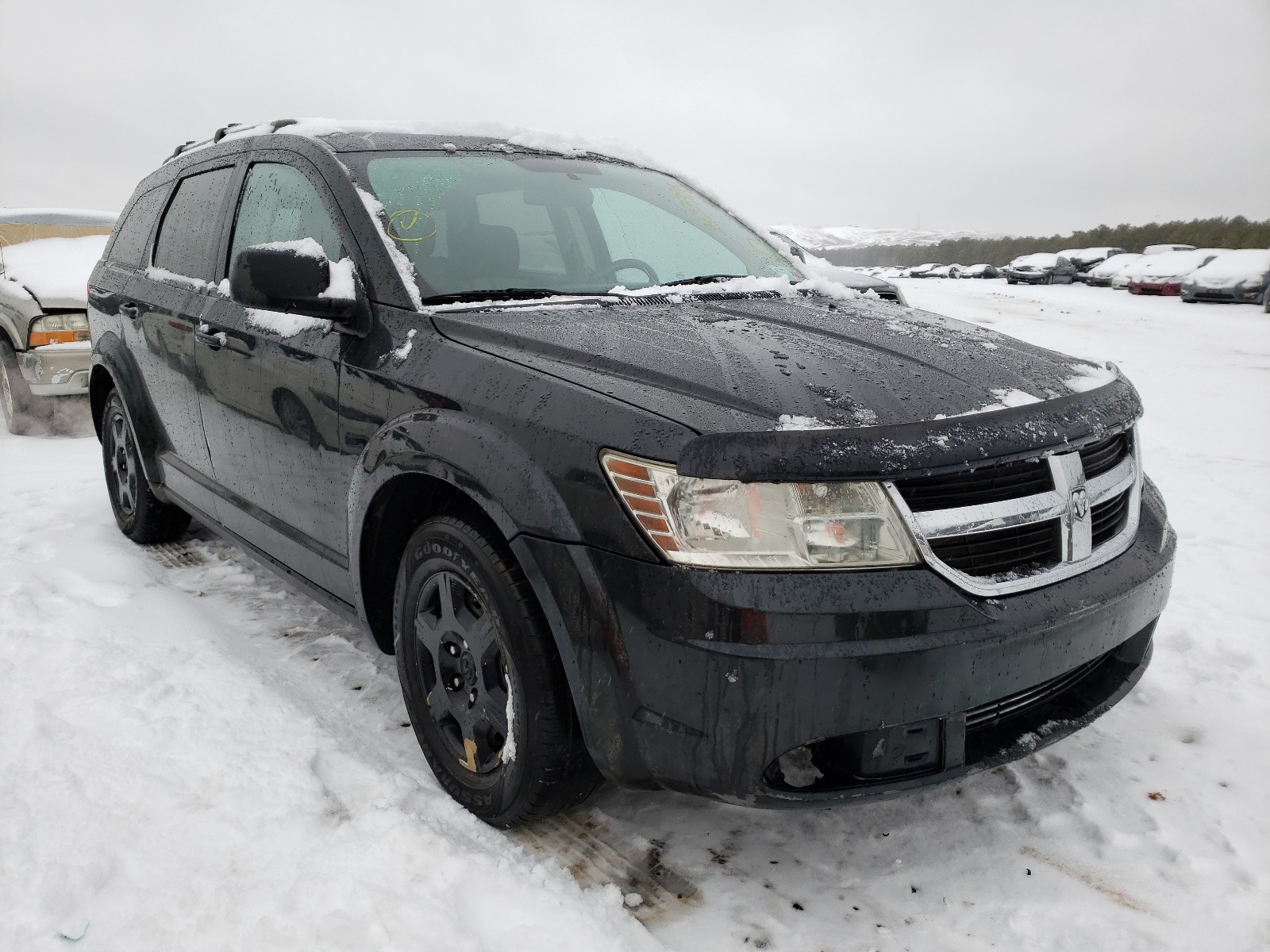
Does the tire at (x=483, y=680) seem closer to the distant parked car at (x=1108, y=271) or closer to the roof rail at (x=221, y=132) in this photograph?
the roof rail at (x=221, y=132)

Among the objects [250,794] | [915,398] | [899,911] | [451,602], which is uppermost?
[915,398]

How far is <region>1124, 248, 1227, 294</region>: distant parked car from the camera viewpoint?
24.2 metres

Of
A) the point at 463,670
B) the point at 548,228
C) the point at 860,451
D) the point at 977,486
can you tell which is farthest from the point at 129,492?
the point at 977,486

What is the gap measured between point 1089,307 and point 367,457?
820 inches

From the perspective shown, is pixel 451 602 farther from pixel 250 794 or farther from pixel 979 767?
pixel 979 767

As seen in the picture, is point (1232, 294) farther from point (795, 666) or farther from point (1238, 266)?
point (795, 666)

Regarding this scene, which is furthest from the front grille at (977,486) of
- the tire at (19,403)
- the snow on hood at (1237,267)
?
the snow on hood at (1237,267)

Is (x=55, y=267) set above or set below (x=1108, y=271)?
above

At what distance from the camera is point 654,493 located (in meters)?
1.73

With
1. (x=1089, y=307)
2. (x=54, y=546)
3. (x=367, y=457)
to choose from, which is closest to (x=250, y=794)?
(x=367, y=457)

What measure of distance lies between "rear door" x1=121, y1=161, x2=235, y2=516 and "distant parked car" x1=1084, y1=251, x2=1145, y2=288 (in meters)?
29.2

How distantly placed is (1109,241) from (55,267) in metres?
52.1

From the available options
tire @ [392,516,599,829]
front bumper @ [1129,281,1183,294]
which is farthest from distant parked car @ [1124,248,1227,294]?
tire @ [392,516,599,829]

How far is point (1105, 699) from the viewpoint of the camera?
7.12 feet
